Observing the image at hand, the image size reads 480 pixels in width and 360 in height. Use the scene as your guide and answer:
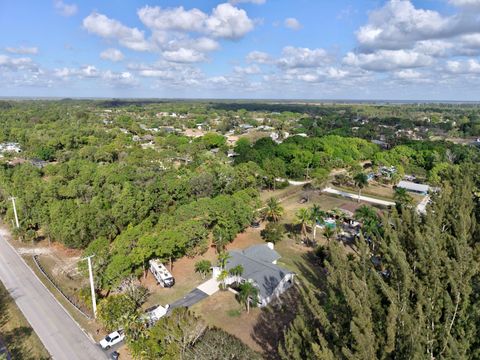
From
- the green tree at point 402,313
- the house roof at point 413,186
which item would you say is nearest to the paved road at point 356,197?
the house roof at point 413,186

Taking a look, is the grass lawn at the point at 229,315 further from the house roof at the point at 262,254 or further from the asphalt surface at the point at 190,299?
the house roof at the point at 262,254

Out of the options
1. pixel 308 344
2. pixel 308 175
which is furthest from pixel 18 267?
pixel 308 175

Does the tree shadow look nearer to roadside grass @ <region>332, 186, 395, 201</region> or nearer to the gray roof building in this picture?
the gray roof building

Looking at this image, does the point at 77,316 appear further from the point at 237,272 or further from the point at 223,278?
the point at 237,272

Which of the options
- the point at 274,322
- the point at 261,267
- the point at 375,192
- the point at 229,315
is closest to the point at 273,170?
the point at 375,192

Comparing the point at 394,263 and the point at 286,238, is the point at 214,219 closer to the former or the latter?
the point at 286,238
